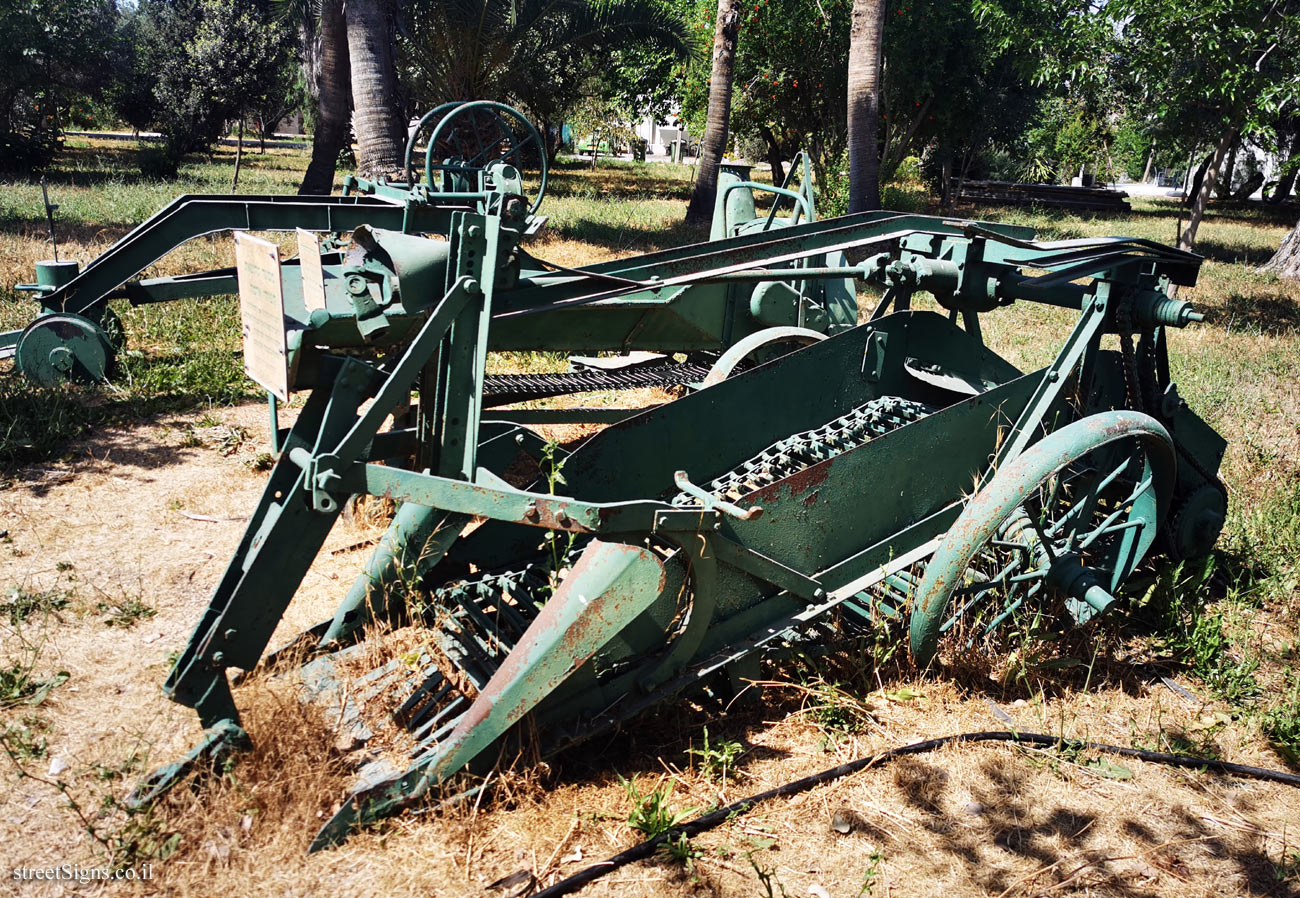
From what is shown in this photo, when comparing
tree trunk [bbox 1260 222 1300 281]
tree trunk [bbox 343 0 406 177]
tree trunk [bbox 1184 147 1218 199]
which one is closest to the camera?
tree trunk [bbox 343 0 406 177]

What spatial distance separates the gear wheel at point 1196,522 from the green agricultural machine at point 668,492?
0.01 metres

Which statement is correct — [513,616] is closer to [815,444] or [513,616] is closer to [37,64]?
[815,444]

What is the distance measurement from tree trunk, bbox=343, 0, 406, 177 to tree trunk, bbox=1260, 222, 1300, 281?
1291 centimetres

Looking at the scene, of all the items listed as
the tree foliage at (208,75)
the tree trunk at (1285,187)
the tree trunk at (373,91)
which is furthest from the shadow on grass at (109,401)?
the tree trunk at (1285,187)

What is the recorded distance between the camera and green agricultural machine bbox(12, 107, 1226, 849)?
9.49ft

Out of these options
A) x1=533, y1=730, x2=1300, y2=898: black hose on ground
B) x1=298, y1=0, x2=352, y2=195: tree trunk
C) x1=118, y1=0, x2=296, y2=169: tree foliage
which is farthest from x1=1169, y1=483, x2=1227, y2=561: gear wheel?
x1=118, y1=0, x2=296, y2=169: tree foliage

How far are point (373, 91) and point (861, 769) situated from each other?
402 inches

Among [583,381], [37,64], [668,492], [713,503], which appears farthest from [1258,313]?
[37,64]

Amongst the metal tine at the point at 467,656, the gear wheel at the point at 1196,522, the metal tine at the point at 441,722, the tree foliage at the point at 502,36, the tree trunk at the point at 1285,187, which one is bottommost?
the metal tine at the point at 441,722

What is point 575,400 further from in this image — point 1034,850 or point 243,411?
point 1034,850

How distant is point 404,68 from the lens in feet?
57.0

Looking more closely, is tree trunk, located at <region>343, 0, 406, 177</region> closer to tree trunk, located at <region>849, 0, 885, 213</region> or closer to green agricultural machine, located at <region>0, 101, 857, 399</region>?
green agricultural machine, located at <region>0, 101, 857, 399</region>

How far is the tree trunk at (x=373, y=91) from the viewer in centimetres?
1055

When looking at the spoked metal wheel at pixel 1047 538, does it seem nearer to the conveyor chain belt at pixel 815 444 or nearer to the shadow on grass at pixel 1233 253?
the conveyor chain belt at pixel 815 444
